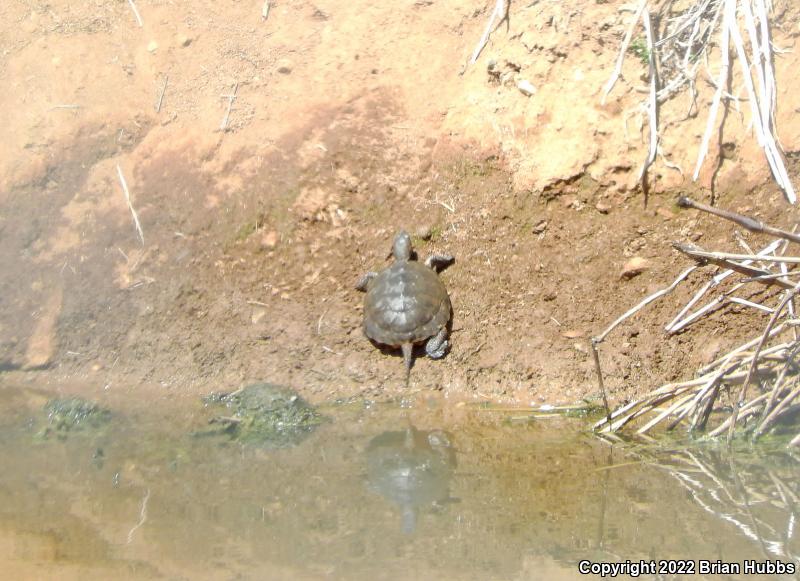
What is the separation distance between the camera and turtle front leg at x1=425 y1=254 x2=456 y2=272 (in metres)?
5.46

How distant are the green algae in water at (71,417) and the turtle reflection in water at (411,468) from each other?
1.97 meters

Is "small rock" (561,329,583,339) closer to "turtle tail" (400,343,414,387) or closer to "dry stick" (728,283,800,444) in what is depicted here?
"turtle tail" (400,343,414,387)

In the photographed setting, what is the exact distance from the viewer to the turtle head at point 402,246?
213 inches

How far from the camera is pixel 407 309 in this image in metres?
5.16

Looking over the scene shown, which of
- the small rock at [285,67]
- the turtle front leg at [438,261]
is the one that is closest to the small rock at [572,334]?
the turtle front leg at [438,261]

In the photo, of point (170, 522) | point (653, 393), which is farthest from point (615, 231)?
point (170, 522)

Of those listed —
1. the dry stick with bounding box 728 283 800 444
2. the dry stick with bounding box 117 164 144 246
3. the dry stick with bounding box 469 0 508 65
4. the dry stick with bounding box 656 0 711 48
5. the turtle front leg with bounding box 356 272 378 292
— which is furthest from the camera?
the dry stick with bounding box 117 164 144 246

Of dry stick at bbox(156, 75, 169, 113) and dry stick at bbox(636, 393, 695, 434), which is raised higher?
dry stick at bbox(156, 75, 169, 113)

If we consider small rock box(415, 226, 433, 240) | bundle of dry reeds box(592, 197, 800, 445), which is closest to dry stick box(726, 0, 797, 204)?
bundle of dry reeds box(592, 197, 800, 445)

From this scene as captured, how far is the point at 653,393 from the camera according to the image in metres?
4.33

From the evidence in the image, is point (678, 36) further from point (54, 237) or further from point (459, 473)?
point (54, 237)

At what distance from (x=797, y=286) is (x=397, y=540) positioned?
→ 222 cm

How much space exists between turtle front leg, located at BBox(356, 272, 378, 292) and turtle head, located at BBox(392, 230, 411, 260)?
22cm

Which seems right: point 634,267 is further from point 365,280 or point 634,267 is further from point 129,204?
point 129,204
